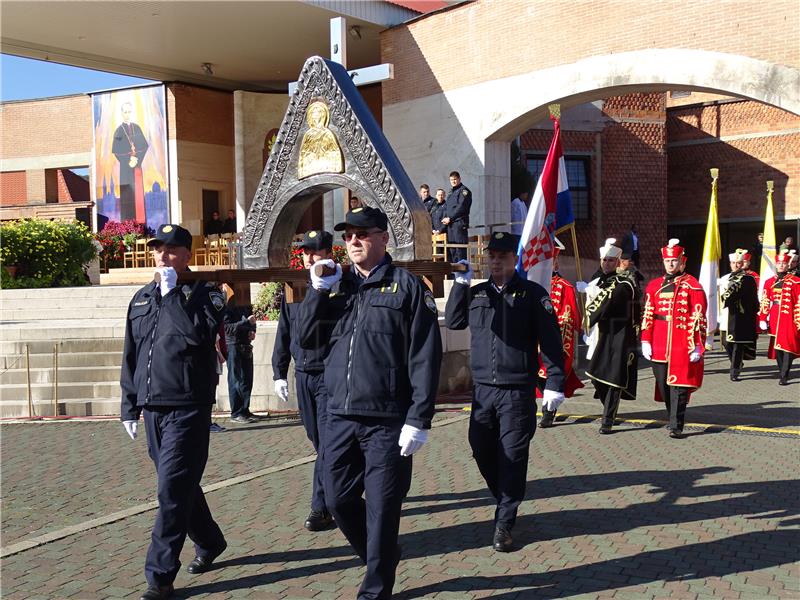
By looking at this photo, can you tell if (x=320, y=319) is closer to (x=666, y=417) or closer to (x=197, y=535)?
(x=197, y=535)

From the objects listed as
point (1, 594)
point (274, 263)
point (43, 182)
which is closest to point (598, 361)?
point (274, 263)

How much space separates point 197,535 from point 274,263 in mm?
4332

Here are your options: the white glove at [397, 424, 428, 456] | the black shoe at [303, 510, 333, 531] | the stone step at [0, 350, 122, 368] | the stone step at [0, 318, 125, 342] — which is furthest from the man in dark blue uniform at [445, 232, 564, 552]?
the stone step at [0, 318, 125, 342]

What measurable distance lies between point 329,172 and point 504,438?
3.61m

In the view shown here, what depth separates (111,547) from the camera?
227 inches

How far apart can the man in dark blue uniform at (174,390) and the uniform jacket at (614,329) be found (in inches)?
207

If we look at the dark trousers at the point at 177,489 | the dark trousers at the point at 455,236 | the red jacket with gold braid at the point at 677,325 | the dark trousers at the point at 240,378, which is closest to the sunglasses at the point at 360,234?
the dark trousers at the point at 177,489

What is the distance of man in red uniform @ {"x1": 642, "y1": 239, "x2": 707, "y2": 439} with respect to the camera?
30.0 ft

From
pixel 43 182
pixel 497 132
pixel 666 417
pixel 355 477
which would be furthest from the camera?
pixel 43 182

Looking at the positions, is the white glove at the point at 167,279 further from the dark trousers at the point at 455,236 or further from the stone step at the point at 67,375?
the dark trousers at the point at 455,236

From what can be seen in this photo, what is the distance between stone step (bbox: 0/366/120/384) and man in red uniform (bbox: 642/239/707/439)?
7120 mm

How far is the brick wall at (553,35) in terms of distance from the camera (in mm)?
16297

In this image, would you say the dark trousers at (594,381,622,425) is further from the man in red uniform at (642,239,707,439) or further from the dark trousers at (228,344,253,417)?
the dark trousers at (228,344,253,417)

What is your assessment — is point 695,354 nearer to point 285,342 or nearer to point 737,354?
point 285,342
